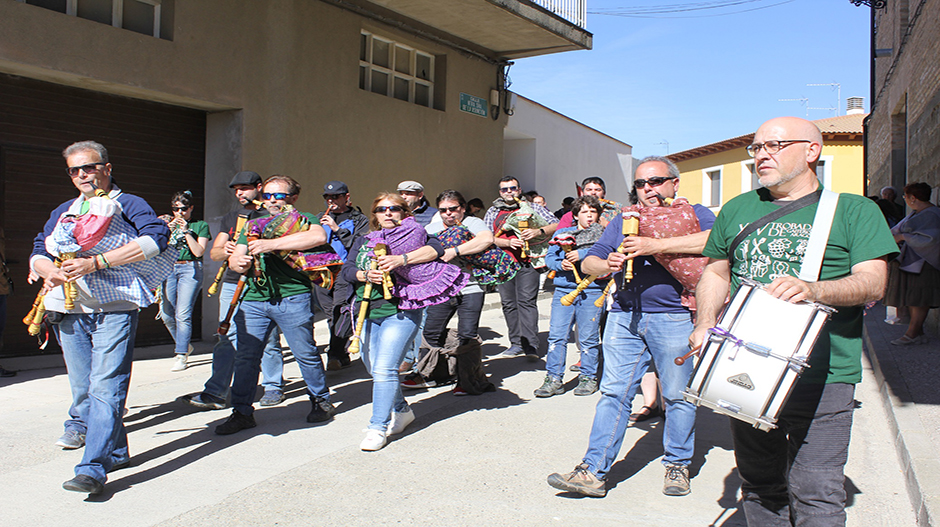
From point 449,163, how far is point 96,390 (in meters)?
9.94

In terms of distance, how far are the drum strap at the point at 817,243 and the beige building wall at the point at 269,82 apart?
759 centimetres

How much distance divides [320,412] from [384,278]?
4.59ft

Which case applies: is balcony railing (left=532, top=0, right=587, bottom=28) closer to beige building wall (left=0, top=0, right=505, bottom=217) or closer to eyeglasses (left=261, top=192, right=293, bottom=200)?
beige building wall (left=0, top=0, right=505, bottom=217)

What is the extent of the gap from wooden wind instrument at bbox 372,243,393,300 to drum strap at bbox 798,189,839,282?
2.89m

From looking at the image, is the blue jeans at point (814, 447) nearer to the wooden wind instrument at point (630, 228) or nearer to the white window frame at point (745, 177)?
the wooden wind instrument at point (630, 228)

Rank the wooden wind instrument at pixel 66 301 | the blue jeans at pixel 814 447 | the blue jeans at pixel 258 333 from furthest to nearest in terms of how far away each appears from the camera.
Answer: the blue jeans at pixel 258 333 < the wooden wind instrument at pixel 66 301 < the blue jeans at pixel 814 447

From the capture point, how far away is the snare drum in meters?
2.63

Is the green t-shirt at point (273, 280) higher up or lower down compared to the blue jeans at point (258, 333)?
higher up

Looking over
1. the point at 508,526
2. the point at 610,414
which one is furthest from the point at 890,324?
the point at 508,526

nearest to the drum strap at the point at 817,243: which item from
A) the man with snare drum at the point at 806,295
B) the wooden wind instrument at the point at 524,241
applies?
the man with snare drum at the point at 806,295

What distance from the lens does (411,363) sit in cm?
698

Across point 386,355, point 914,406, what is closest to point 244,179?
point 386,355

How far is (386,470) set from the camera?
4625 mm

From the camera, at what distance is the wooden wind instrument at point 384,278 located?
198 inches
